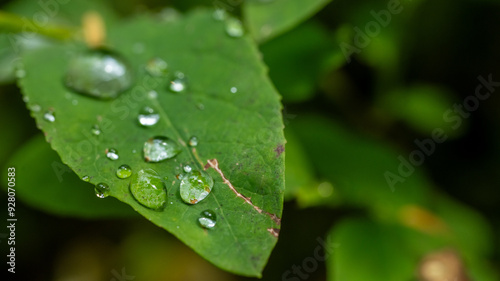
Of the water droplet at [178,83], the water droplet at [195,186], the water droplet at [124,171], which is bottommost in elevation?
the water droplet at [124,171]

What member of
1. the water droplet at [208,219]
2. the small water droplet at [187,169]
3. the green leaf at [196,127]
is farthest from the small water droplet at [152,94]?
the water droplet at [208,219]

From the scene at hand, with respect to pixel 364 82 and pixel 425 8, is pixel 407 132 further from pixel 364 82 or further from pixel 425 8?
pixel 425 8

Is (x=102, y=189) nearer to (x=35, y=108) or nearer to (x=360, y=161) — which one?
(x=35, y=108)

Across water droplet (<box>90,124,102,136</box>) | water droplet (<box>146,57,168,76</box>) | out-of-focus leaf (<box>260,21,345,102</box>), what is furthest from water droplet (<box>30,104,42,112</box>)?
out-of-focus leaf (<box>260,21,345,102</box>)

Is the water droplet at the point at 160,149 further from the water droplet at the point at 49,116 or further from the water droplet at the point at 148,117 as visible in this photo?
the water droplet at the point at 49,116

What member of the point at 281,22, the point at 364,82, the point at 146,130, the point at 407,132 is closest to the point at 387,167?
the point at 407,132

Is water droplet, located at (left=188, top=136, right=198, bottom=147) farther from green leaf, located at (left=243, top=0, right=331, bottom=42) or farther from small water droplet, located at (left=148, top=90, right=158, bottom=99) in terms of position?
green leaf, located at (left=243, top=0, right=331, bottom=42)
